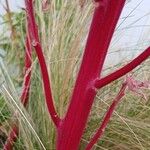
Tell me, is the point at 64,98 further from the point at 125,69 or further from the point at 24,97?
the point at 125,69

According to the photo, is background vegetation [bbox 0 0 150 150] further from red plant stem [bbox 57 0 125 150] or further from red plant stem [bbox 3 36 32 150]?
red plant stem [bbox 57 0 125 150]

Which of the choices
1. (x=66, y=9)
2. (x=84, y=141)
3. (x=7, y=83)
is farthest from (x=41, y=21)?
(x=84, y=141)

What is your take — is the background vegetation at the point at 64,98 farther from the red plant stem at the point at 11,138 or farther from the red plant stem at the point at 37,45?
the red plant stem at the point at 37,45

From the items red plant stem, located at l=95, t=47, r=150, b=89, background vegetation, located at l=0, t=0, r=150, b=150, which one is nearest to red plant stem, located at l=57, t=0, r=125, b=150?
red plant stem, located at l=95, t=47, r=150, b=89

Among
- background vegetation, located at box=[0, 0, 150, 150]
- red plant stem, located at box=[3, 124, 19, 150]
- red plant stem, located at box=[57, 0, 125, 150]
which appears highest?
red plant stem, located at box=[57, 0, 125, 150]

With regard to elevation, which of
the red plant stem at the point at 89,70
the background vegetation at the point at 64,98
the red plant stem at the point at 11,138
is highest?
the red plant stem at the point at 89,70

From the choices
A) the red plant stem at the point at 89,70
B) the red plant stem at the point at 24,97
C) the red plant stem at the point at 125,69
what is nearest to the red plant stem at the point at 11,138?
the red plant stem at the point at 24,97
